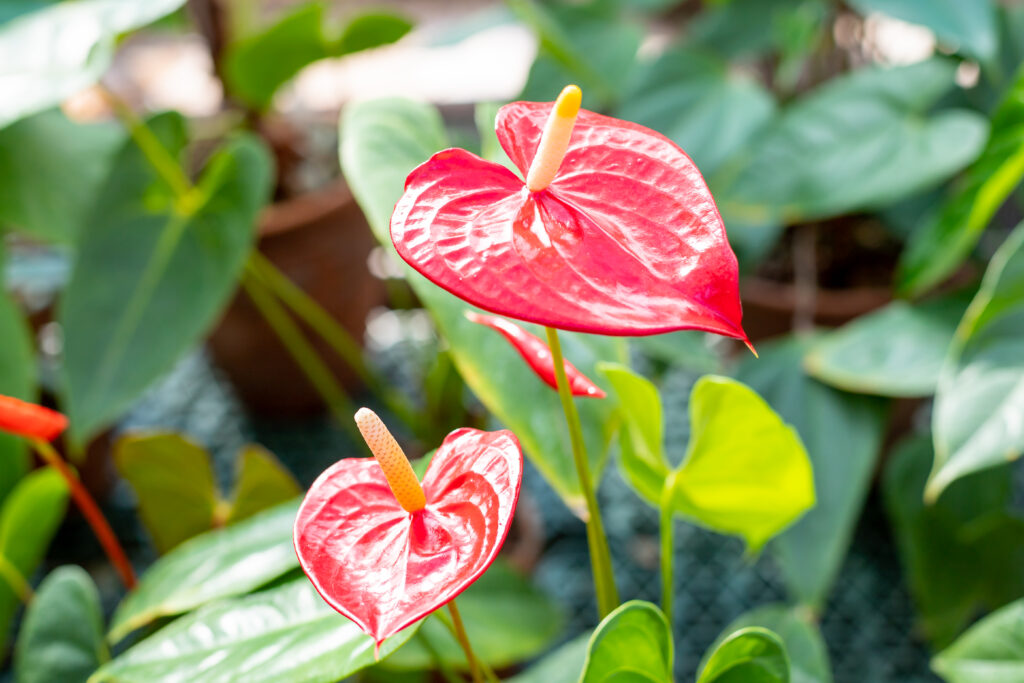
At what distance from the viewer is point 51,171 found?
0.76 metres

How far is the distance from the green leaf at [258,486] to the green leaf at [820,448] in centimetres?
38

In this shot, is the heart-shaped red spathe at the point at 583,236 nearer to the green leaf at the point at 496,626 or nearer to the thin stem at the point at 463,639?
the thin stem at the point at 463,639

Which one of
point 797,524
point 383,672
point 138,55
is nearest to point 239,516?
point 383,672

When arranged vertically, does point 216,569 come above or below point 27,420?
below

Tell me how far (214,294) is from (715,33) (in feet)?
2.00

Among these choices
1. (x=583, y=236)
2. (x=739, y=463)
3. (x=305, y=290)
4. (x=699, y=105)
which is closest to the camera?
(x=583, y=236)

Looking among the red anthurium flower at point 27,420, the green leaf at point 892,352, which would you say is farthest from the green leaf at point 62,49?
the green leaf at point 892,352

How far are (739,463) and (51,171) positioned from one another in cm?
67

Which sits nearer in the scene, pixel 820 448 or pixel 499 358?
pixel 499 358

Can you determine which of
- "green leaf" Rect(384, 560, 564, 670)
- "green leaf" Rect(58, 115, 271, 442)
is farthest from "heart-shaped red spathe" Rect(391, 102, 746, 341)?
"green leaf" Rect(58, 115, 271, 442)

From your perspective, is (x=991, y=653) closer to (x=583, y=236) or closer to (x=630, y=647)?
(x=630, y=647)

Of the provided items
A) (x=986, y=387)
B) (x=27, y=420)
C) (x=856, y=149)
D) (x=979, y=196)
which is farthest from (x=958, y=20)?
(x=27, y=420)

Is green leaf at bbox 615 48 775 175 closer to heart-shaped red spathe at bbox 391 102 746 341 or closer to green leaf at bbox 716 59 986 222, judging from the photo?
green leaf at bbox 716 59 986 222

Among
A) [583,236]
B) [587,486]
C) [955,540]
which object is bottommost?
[955,540]
